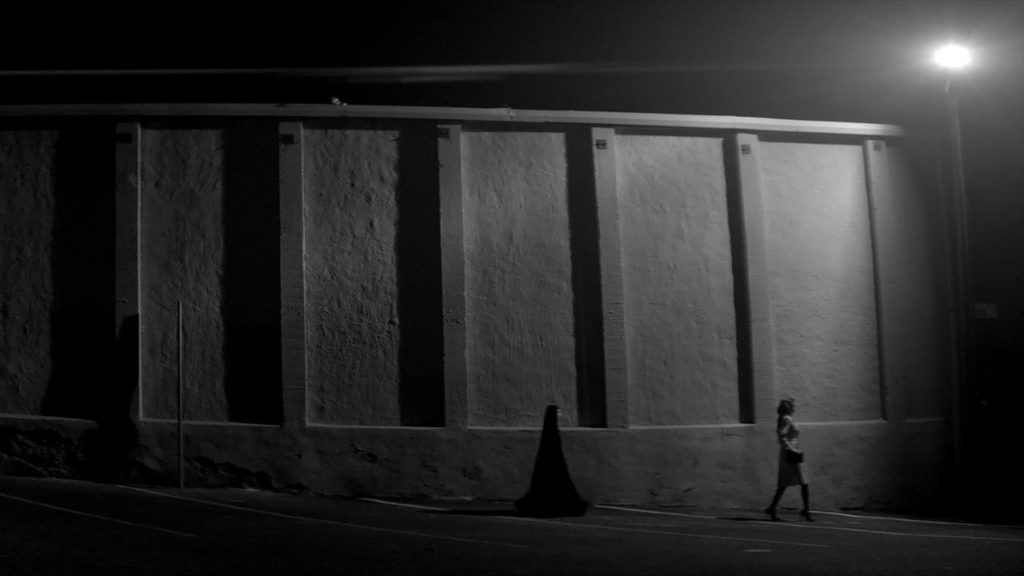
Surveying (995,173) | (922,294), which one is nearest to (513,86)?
(922,294)

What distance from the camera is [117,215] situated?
1396 centimetres

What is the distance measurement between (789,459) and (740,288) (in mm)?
3088

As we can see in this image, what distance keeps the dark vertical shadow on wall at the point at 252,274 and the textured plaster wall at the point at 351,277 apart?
464mm

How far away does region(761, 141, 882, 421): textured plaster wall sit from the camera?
53.5 ft

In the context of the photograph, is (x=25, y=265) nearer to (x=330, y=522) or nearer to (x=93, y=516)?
(x=93, y=516)

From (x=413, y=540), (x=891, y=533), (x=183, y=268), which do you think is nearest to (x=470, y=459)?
(x=413, y=540)

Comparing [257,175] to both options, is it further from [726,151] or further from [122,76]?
[726,151]

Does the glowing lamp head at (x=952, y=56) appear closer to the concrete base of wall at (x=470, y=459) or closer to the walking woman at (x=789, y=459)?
the walking woman at (x=789, y=459)

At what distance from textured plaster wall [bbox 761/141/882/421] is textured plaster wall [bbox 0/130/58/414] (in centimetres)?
1069

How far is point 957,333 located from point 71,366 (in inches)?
533

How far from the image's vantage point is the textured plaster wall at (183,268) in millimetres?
13961

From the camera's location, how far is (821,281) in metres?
16.6

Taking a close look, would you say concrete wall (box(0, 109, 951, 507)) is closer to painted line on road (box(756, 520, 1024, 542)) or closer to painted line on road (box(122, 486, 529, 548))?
painted line on road (box(122, 486, 529, 548))


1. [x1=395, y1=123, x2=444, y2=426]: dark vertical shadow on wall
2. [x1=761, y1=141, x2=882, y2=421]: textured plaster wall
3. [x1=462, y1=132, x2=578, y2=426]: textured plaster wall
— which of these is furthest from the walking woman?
[x1=395, y1=123, x2=444, y2=426]: dark vertical shadow on wall
